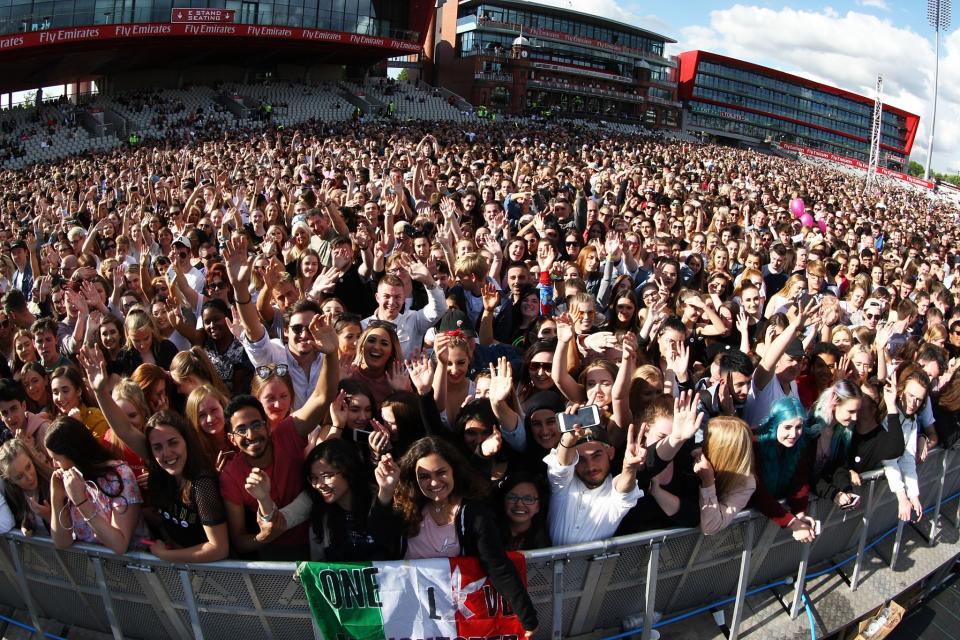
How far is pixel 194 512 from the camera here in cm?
303

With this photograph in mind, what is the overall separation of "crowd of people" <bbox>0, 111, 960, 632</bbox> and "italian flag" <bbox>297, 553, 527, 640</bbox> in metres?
0.11

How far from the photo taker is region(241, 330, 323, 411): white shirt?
→ 4.30 meters

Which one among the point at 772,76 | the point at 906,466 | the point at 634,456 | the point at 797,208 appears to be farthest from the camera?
the point at 772,76

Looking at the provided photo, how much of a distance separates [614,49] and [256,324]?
73.1 meters

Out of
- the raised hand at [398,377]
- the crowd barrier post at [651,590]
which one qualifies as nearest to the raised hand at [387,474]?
the raised hand at [398,377]

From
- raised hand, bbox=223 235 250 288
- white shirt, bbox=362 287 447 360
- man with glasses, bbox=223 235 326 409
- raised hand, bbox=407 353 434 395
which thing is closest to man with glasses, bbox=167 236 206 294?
raised hand, bbox=223 235 250 288

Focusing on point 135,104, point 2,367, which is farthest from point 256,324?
point 135,104

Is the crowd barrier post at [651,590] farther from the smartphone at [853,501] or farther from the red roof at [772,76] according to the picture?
the red roof at [772,76]

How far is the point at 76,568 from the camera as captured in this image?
3213 millimetres

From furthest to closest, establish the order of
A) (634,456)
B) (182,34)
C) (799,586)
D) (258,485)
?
1. (182,34)
2. (799,586)
3. (634,456)
4. (258,485)

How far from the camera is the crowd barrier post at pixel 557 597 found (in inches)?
123

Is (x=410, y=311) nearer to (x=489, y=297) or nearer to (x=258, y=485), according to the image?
(x=489, y=297)

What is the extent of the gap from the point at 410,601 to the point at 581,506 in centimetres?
96

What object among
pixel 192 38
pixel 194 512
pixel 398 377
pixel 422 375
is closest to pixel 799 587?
pixel 422 375
